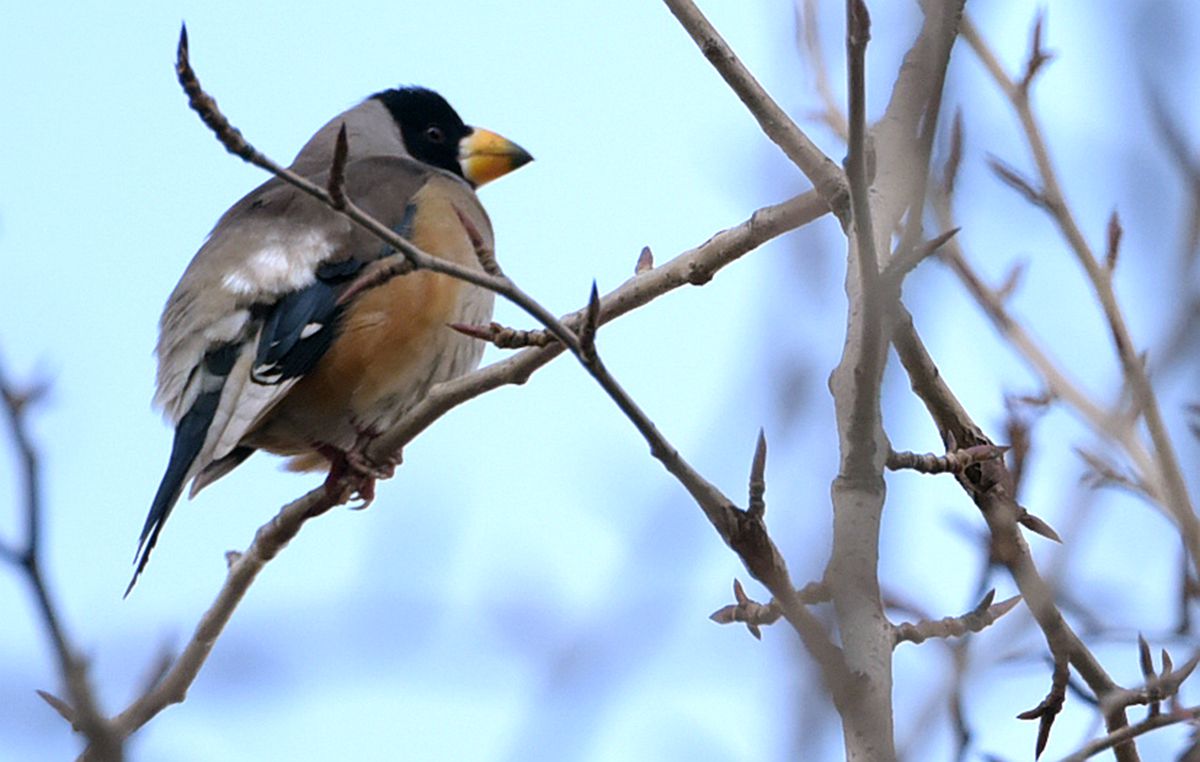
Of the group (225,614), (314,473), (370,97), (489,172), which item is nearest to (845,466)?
(225,614)

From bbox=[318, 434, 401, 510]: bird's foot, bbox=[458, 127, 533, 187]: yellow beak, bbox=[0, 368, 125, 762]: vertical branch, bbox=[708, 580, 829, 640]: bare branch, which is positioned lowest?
bbox=[0, 368, 125, 762]: vertical branch

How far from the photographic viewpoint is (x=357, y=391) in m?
5.27

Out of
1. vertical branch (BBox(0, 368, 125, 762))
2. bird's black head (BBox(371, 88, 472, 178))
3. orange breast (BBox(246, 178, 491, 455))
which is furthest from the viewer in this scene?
bird's black head (BBox(371, 88, 472, 178))

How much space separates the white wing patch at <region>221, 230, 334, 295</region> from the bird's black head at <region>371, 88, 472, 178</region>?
1885mm

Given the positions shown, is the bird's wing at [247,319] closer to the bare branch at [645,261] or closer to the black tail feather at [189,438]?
the black tail feather at [189,438]

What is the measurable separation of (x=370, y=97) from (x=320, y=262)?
2.48 m

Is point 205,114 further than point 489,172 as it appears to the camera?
No

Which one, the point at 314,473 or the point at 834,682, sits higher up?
the point at 314,473

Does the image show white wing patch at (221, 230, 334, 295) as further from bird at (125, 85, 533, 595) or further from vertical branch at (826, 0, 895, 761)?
vertical branch at (826, 0, 895, 761)

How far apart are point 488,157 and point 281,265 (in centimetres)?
204

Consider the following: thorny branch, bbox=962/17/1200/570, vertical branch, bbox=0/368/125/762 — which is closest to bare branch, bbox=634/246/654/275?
thorny branch, bbox=962/17/1200/570

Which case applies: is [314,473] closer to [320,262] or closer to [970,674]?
[320,262]

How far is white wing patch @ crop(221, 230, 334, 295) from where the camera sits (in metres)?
5.29

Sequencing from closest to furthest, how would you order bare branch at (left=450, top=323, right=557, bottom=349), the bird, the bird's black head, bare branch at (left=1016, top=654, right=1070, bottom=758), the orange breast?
bare branch at (left=1016, top=654, right=1070, bottom=758) → bare branch at (left=450, top=323, right=557, bottom=349) → the bird → the orange breast → the bird's black head
